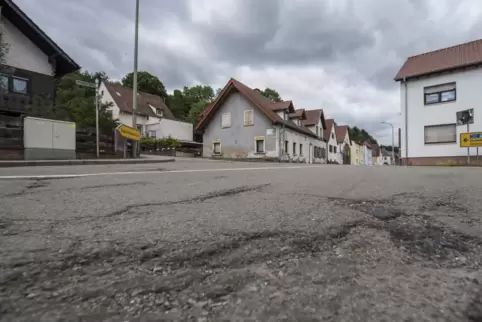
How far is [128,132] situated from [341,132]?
3963 cm

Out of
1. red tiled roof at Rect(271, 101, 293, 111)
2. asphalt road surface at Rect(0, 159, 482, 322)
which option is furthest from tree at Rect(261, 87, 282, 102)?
asphalt road surface at Rect(0, 159, 482, 322)

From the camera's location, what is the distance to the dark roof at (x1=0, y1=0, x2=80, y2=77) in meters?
13.9

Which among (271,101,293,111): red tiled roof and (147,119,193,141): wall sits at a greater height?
(271,101,293,111): red tiled roof

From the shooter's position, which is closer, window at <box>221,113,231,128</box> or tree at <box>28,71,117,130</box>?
tree at <box>28,71,117,130</box>

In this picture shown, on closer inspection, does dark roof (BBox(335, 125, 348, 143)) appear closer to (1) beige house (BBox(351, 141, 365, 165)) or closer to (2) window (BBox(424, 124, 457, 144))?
(1) beige house (BBox(351, 141, 365, 165))

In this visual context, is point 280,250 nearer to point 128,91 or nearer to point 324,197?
point 324,197

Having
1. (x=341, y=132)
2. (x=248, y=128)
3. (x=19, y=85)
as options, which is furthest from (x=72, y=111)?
(x=341, y=132)

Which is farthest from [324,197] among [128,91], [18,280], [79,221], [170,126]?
[128,91]

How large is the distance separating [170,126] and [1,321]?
37411 millimetres

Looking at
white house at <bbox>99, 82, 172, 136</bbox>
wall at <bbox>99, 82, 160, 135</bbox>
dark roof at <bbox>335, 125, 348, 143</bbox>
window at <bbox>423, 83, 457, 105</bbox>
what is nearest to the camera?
window at <bbox>423, 83, 457, 105</bbox>

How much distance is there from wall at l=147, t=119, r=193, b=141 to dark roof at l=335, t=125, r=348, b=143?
23.0 m

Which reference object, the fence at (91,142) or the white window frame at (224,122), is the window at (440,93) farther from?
the fence at (91,142)

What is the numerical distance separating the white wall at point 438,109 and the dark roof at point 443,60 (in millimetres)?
520

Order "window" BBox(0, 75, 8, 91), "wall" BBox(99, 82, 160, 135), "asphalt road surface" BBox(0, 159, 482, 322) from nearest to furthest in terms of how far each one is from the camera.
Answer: "asphalt road surface" BBox(0, 159, 482, 322), "window" BBox(0, 75, 8, 91), "wall" BBox(99, 82, 160, 135)
